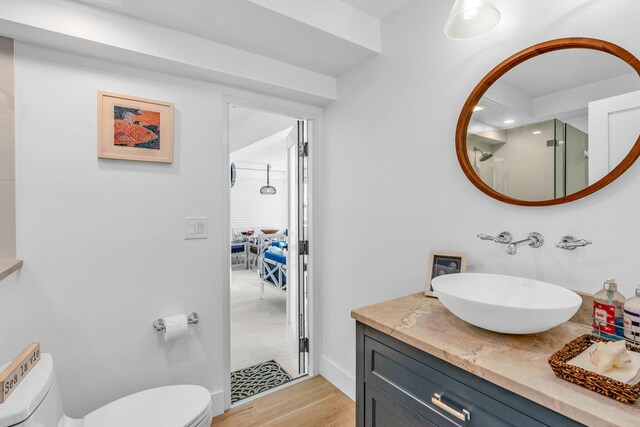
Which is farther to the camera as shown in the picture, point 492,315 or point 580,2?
point 580,2

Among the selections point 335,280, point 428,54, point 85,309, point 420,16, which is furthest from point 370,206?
point 85,309

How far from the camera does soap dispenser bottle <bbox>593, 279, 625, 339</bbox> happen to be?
37.0 inches

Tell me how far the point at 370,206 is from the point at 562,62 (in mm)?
1129

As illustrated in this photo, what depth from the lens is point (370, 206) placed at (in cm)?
198

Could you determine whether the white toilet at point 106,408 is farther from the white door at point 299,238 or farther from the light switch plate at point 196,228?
the white door at point 299,238

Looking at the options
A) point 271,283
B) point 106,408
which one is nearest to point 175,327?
point 106,408

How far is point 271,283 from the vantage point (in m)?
4.54

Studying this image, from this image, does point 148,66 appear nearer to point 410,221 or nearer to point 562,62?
point 410,221

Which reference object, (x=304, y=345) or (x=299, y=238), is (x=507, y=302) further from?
(x=304, y=345)

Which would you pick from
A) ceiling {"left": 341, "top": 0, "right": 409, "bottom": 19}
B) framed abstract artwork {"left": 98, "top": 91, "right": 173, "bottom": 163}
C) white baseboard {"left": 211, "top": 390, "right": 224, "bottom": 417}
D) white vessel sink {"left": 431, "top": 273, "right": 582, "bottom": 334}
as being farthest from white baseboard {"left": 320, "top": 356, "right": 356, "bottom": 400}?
ceiling {"left": 341, "top": 0, "right": 409, "bottom": 19}

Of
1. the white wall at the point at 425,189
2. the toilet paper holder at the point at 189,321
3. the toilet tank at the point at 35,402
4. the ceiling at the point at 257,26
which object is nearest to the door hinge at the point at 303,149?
the white wall at the point at 425,189

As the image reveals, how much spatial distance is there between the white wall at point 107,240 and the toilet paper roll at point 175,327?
0.26 ft

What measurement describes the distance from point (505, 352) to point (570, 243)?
52 centimetres

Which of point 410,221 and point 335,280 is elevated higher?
point 410,221
